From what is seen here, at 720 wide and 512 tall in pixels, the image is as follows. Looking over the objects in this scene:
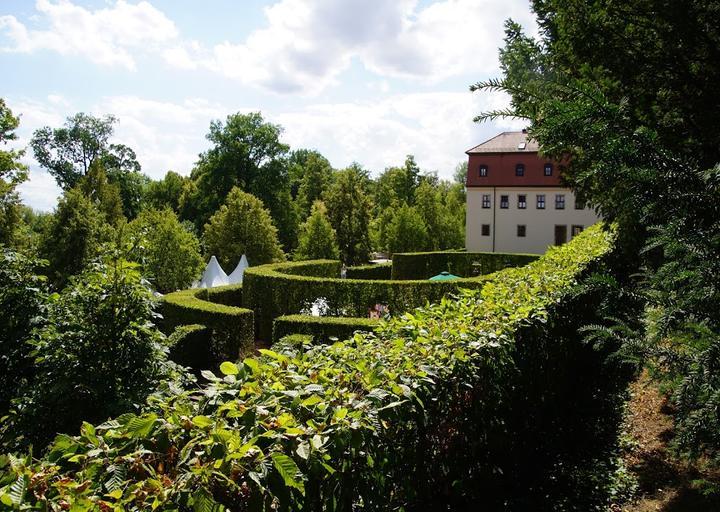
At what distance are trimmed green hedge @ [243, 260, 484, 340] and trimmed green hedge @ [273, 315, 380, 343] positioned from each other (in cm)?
291

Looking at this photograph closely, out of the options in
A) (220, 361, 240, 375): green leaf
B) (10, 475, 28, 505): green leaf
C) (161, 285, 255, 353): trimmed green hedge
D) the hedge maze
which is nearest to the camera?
(10, 475, 28, 505): green leaf

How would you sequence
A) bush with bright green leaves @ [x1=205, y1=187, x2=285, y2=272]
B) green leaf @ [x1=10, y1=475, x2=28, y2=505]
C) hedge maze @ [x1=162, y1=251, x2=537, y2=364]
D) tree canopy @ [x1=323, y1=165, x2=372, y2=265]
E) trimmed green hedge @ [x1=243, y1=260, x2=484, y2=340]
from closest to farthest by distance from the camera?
green leaf @ [x1=10, y1=475, x2=28, y2=505] → hedge maze @ [x1=162, y1=251, x2=537, y2=364] → trimmed green hedge @ [x1=243, y1=260, x2=484, y2=340] → bush with bright green leaves @ [x1=205, y1=187, x2=285, y2=272] → tree canopy @ [x1=323, y1=165, x2=372, y2=265]

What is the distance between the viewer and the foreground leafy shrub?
4.21m

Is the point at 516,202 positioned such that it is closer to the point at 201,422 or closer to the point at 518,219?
the point at 518,219

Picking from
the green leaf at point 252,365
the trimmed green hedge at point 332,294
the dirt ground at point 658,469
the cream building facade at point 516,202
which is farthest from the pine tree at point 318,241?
the green leaf at point 252,365

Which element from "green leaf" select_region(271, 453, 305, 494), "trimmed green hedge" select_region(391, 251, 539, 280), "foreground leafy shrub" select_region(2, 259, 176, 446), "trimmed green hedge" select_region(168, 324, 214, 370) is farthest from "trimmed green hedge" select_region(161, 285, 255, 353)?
"trimmed green hedge" select_region(391, 251, 539, 280)

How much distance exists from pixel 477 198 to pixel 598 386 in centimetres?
3487

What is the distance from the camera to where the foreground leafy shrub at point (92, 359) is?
421cm

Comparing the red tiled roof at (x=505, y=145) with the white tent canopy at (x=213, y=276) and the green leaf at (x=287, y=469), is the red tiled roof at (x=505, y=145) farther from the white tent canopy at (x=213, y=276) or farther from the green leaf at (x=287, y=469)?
the green leaf at (x=287, y=469)

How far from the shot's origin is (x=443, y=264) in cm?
3156

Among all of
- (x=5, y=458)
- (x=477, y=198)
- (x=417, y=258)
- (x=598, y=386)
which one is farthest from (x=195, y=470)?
(x=477, y=198)

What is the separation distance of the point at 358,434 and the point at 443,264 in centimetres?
2982

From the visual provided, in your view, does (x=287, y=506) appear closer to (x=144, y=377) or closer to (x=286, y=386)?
(x=286, y=386)

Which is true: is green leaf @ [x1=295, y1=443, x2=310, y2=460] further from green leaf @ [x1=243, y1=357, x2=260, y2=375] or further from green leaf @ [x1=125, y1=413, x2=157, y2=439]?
green leaf @ [x1=243, y1=357, x2=260, y2=375]
